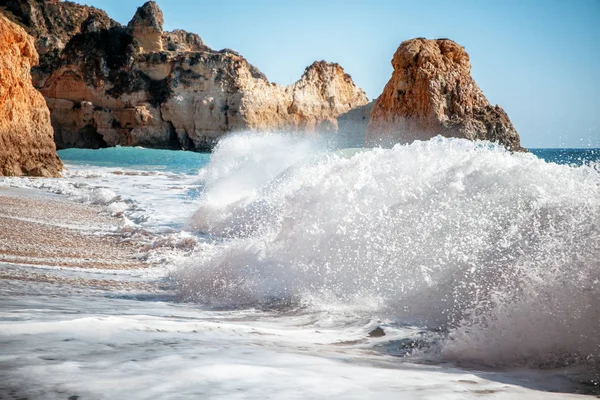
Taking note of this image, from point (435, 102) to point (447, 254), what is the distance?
18693mm

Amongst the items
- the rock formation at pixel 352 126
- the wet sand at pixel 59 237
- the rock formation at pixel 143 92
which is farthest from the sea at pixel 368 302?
the rock formation at pixel 352 126

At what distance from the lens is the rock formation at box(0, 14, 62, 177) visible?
43.0 feet

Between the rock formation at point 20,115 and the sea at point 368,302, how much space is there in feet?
30.6

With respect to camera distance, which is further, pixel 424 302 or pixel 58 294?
pixel 58 294

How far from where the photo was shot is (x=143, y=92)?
41.9 meters

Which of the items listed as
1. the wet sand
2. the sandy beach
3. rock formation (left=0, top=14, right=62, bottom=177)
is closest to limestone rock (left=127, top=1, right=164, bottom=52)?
rock formation (left=0, top=14, right=62, bottom=177)

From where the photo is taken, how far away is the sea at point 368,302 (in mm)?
1982

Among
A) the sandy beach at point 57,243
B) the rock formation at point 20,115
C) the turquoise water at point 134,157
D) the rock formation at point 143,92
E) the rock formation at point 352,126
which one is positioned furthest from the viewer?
the rock formation at point 352,126

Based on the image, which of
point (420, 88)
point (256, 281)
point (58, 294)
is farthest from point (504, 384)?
point (420, 88)

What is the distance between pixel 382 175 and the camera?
500cm

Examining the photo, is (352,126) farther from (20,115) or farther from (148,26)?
(20,115)

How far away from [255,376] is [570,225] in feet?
6.76

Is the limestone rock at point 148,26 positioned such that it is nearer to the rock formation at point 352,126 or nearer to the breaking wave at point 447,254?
the rock formation at point 352,126

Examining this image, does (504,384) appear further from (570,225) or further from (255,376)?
(570,225)
